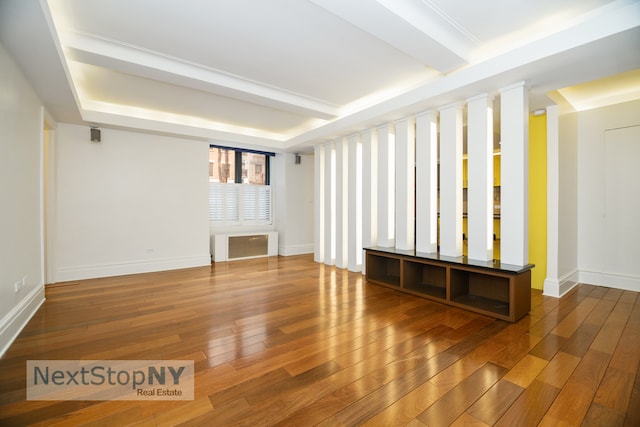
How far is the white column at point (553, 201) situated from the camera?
3.71 meters

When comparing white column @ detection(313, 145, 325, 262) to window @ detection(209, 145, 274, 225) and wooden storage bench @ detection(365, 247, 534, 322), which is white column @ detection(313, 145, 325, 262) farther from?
wooden storage bench @ detection(365, 247, 534, 322)

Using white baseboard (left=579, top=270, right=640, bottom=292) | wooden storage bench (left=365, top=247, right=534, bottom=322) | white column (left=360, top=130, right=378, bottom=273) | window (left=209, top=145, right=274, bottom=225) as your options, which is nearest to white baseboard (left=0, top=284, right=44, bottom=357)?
window (left=209, top=145, right=274, bottom=225)

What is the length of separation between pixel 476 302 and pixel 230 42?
13.1 ft

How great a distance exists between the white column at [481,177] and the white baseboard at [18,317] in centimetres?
467

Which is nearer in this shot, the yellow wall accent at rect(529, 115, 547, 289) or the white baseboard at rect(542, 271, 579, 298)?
the white baseboard at rect(542, 271, 579, 298)

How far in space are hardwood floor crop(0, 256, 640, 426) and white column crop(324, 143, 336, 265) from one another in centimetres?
184

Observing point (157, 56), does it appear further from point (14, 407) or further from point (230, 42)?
point (14, 407)

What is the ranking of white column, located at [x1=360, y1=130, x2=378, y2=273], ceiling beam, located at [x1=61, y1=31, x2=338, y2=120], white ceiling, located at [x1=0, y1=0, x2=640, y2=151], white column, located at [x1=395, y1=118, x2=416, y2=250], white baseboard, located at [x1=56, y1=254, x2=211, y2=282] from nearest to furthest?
white ceiling, located at [x1=0, y1=0, x2=640, y2=151] → ceiling beam, located at [x1=61, y1=31, x2=338, y2=120] → white column, located at [x1=395, y1=118, x2=416, y2=250] → white baseboard, located at [x1=56, y1=254, x2=211, y2=282] → white column, located at [x1=360, y1=130, x2=378, y2=273]

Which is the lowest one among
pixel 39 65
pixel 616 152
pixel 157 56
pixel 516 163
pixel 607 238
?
pixel 607 238

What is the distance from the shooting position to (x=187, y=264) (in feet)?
18.3

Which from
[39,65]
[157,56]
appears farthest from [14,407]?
[157,56]

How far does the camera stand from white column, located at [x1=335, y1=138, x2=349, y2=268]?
18.0ft

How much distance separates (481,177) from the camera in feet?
11.1

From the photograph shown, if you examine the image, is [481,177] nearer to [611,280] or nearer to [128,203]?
[611,280]
